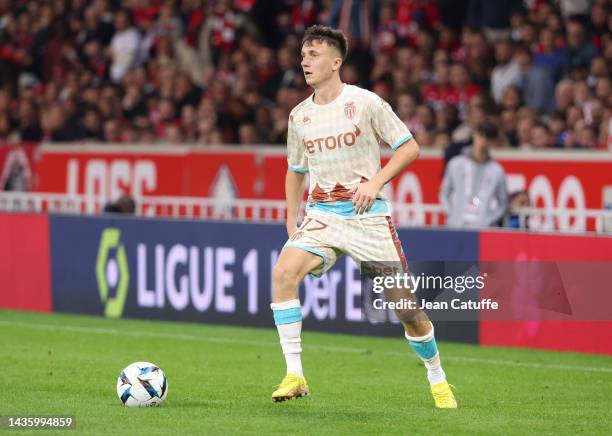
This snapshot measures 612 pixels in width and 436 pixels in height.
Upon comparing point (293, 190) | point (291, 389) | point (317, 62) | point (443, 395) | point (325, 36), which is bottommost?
point (443, 395)

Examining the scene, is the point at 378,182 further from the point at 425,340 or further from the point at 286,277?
the point at 425,340

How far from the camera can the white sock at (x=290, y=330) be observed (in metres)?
9.25

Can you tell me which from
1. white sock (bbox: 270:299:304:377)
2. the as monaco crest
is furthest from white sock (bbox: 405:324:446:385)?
the as monaco crest

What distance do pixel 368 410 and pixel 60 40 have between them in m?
15.6

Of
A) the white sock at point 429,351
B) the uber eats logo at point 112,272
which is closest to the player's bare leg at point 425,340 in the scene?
the white sock at point 429,351

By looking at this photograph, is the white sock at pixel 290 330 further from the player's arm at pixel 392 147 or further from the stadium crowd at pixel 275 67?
the stadium crowd at pixel 275 67

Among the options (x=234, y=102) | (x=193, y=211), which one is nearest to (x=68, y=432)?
(x=193, y=211)

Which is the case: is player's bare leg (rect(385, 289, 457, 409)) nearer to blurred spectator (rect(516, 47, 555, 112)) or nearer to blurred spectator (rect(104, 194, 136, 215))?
blurred spectator (rect(104, 194, 136, 215))

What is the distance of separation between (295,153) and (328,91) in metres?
0.48

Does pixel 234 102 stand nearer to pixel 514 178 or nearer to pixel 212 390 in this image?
pixel 514 178

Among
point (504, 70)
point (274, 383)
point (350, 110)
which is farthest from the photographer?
point (504, 70)

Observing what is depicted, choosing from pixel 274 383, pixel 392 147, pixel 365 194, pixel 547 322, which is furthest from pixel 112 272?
pixel 365 194

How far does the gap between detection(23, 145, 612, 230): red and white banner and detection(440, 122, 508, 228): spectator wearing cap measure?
0.54 meters

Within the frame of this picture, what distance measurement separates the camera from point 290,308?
9.26 metres
